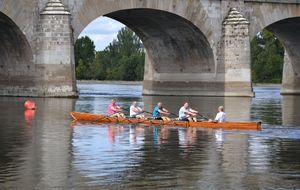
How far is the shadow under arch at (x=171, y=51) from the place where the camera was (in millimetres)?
66188

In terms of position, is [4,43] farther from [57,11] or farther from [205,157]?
[205,157]

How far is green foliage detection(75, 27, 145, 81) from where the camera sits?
152m

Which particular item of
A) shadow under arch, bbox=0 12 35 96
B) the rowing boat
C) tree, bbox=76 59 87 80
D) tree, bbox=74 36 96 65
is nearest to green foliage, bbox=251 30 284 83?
tree, bbox=76 59 87 80

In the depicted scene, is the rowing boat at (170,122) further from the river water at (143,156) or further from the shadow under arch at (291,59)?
the shadow under arch at (291,59)

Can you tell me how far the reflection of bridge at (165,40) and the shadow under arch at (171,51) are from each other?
0.22 ft

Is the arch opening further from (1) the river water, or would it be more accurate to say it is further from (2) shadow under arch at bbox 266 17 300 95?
(1) the river water

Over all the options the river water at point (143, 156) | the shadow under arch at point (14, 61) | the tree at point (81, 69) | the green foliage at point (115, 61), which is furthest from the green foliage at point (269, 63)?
the river water at point (143, 156)

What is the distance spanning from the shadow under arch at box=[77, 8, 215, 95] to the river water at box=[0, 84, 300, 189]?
29.4 meters

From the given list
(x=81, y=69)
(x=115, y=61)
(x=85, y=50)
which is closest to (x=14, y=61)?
(x=81, y=69)

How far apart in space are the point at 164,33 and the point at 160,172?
48846 mm

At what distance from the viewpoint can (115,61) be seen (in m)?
171

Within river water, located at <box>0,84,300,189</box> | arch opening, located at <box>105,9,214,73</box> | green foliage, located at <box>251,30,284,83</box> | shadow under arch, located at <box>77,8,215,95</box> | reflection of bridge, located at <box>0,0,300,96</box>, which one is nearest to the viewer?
river water, located at <box>0,84,300,189</box>

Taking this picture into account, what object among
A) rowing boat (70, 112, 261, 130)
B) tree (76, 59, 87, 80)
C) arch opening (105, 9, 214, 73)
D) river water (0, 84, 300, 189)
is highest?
arch opening (105, 9, 214, 73)

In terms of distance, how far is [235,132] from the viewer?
32750mm
